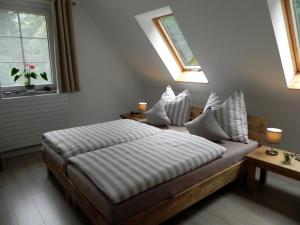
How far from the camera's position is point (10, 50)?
3.37 metres

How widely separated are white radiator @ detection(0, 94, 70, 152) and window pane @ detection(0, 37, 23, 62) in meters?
0.63

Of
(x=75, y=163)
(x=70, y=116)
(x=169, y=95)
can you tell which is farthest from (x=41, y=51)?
(x=75, y=163)

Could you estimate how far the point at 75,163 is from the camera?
1.99 m

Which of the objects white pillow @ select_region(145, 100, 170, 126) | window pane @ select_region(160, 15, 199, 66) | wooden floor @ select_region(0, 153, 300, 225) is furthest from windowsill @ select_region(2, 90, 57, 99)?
window pane @ select_region(160, 15, 199, 66)

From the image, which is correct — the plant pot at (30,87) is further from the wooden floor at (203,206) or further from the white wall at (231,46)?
the white wall at (231,46)

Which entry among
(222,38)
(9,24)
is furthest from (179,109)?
(9,24)

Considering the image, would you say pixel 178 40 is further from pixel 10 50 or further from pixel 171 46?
pixel 10 50

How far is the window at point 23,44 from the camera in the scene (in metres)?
3.32

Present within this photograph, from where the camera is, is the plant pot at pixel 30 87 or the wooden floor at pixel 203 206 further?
the plant pot at pixel 30 87

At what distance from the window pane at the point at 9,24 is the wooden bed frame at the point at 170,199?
191 centimetres

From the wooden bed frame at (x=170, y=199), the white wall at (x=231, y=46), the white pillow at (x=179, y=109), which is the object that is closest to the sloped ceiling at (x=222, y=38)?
the white wall at (x=231, y=46)

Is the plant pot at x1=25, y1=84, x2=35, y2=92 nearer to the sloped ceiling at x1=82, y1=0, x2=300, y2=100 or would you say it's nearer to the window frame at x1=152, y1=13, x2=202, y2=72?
the sloped ceiling at x1=82, y1=0, x2=300, y2=100

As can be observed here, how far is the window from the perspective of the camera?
3.32 m

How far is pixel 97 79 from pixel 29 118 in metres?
1.29
